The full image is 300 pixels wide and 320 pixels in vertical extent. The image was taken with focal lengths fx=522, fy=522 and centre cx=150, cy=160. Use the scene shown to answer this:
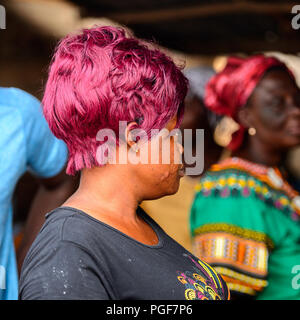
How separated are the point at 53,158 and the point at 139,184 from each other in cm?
61

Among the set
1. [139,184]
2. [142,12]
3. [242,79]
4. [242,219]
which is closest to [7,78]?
[142,12]

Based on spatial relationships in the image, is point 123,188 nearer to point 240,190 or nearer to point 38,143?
point 38,143

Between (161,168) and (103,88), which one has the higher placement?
(103,88)

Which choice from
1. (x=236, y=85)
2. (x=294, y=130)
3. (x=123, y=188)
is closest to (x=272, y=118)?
(x=294, y=130)

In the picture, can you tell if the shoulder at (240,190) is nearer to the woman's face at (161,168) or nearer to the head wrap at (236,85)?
the head wrap at (236,85)

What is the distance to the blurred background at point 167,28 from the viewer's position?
311 cm

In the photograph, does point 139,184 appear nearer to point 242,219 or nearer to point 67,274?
point 67,274

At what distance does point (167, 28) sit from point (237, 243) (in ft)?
6.54

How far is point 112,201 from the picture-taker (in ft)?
3.86

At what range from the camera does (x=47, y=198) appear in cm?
188

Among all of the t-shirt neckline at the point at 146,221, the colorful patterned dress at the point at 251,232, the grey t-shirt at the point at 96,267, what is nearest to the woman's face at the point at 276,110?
the colorful patterned dress at the point at 251,232

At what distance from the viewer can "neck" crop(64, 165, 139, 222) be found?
116 cm

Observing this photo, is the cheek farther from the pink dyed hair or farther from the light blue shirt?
the pink dyed hair

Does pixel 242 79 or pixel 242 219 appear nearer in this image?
pixel 242 219
